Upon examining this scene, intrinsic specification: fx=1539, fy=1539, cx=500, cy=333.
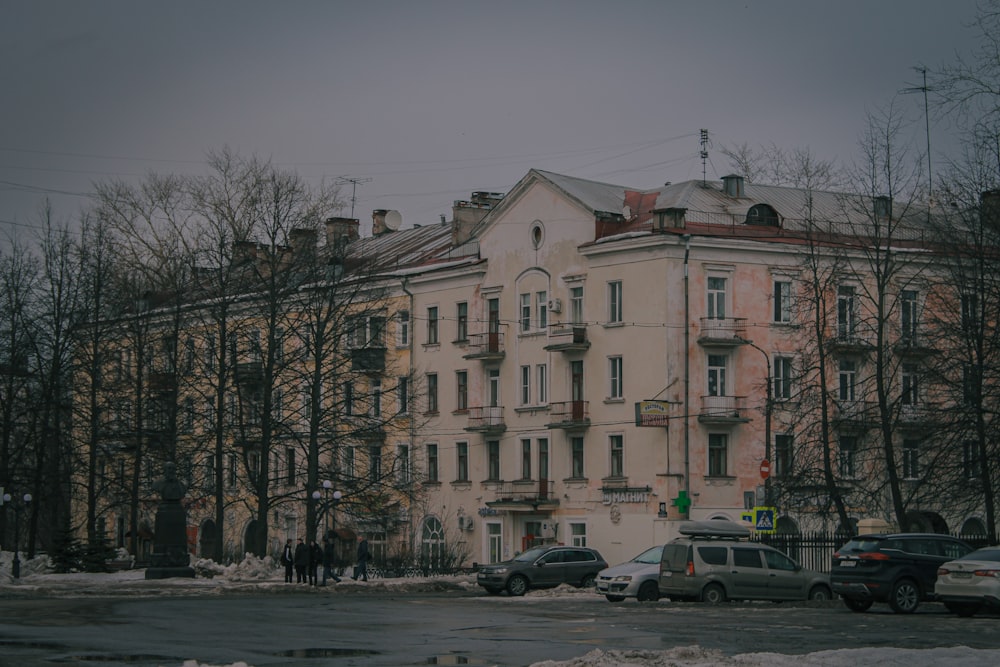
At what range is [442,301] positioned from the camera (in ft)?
242


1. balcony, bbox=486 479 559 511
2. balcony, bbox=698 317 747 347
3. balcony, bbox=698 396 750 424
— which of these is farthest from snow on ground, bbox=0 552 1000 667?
balcony, bbox=698 317 747 347

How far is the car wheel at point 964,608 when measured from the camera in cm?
2969

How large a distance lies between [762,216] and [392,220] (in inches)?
1108

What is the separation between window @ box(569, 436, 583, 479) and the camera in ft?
218

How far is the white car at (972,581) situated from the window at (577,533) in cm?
3528

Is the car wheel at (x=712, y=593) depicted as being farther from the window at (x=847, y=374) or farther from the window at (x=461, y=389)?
the window at (x=461, y=389)

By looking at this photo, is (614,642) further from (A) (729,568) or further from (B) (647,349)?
(B) (647,349)

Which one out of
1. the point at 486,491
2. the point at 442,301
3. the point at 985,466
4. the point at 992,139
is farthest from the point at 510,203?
the point at 992,139

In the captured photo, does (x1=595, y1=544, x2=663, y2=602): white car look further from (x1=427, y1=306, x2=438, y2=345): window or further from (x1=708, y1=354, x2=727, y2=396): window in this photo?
(x1=427, y1=306, x2=438, y2=345): window

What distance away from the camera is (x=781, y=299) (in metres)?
65.1

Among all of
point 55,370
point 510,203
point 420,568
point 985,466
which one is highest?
point 510,203

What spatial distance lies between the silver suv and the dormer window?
31300 mm

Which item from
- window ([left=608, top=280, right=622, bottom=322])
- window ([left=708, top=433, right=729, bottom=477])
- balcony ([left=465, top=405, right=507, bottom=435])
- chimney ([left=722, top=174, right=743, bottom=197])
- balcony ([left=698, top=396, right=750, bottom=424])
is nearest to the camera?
balcony ([left=698, top=396, right=750, bottom=424])

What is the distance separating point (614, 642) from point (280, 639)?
5.26 meters
